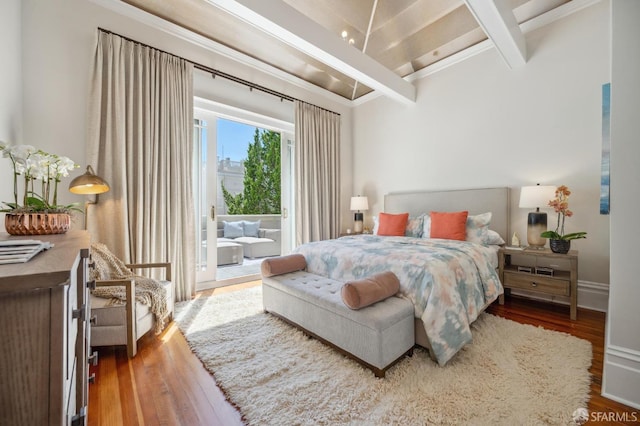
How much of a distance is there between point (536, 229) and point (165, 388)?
12.2 feet

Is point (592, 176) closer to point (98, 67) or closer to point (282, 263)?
point (282, 263)

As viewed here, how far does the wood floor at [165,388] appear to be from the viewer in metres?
1.42

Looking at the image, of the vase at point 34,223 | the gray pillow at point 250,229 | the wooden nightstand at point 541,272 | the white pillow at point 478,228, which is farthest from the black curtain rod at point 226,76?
the wooden nightstand at point 541,272

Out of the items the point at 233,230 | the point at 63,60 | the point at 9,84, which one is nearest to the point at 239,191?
the point at 233,230

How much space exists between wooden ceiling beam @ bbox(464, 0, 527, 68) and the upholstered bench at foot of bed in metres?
2.69

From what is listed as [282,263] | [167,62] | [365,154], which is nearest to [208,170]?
[167,62]

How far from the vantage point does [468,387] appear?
5.26 feet

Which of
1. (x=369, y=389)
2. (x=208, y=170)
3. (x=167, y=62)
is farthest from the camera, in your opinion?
(x=208, y=170)

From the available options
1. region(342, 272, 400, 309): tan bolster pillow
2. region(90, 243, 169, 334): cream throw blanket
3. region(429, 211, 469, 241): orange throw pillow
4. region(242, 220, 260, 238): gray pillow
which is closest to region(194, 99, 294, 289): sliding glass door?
region(242, 220, 260, 238): gray pillow

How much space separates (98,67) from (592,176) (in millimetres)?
5171

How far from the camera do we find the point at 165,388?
166cm

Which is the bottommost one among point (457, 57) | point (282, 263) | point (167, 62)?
point (282, 263)

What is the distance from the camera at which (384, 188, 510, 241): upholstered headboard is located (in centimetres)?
336

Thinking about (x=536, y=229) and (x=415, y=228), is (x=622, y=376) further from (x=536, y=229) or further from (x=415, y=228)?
(x=415, y=228)
